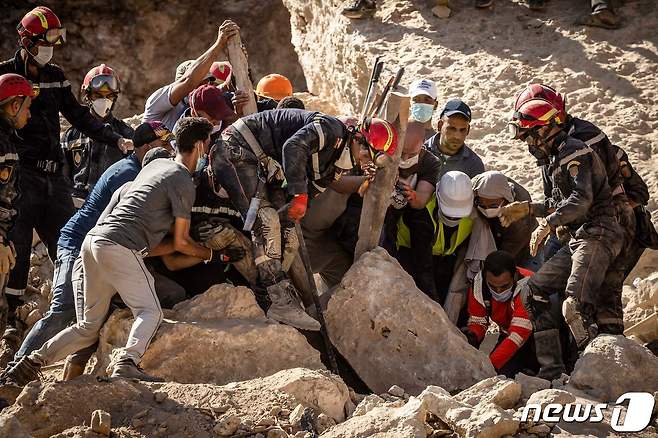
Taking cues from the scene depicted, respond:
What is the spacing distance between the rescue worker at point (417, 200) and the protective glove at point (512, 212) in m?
0.55

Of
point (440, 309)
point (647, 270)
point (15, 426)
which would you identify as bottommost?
point (647, 270)

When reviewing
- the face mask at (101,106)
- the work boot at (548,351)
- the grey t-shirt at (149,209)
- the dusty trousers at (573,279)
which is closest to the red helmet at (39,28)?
the face mask at (101,106)

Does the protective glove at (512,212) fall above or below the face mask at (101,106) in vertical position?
below

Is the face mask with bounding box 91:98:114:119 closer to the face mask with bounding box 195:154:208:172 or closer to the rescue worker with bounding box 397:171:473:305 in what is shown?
the face mask with bounding box 195:154:208:172

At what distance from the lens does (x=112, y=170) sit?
8203 mm

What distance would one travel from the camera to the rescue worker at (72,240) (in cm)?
778

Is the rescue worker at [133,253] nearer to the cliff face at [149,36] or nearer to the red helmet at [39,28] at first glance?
the red helmet at [39,28]

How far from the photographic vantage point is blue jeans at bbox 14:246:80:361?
7742mm

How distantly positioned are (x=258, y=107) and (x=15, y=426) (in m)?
3.85

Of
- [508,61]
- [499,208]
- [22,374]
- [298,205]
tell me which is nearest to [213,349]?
[298,205]

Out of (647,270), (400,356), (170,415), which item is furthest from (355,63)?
(170,415)

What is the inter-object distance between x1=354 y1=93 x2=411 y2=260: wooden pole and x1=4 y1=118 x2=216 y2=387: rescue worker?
1510 millimetres

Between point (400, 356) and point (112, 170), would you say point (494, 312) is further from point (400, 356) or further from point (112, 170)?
point (112, 170)

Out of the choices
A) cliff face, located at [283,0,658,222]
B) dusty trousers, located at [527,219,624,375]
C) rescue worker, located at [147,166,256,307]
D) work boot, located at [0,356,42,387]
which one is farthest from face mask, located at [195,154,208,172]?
cliff face, located at [283,0,658,222]
